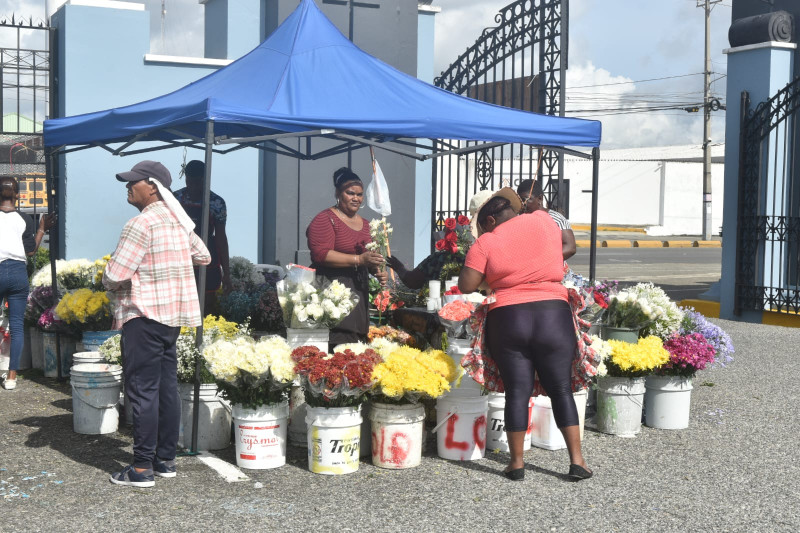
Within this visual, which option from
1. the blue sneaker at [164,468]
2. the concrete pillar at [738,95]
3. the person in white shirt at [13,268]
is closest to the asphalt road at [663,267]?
the concrete pillar at [738,95]

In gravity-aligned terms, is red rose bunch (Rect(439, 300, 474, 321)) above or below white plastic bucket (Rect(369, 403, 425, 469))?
above

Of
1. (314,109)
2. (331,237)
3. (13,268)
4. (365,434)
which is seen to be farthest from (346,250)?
(13,268)

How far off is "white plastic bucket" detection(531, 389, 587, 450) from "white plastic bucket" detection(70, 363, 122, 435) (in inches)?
122

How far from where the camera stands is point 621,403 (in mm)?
7246

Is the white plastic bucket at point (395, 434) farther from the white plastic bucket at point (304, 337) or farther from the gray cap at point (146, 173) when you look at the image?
the gray cap at point (146, 173)

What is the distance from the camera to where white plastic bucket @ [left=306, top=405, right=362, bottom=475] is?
6121mm

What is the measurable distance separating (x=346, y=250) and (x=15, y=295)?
3263mm

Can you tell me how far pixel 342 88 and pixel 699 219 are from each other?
5350 centimetres

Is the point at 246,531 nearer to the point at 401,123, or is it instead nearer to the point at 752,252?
the point at 401,123

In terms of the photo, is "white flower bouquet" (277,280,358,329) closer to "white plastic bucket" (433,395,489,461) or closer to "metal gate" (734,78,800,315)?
"white plastic bucket" (433,395,489,461)

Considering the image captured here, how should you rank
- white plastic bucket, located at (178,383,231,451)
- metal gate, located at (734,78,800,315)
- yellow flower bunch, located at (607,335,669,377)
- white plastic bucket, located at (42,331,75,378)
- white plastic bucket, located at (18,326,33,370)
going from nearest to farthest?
1. white plastic bucket, located at (178,383,231,451)
2. yellow flower bunch, located at (607,335,669,377)
3. white plastic bucket, located at (42,331,75,378)
4. white plastic bucket, located at (18,326,33,370)
5. metal gate, located at (734,78,800,315)

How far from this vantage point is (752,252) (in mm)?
13258

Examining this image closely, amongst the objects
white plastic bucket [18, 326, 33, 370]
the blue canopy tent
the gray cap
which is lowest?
white plastic bucket [18, 326, 33, 370]

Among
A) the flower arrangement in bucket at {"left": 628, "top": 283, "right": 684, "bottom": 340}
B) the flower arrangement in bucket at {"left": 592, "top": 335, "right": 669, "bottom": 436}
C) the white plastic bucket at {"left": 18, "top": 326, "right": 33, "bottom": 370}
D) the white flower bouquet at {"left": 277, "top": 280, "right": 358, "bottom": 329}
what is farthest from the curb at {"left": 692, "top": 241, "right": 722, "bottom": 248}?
the white flower bouquet at {"left": 277, "top": 280, "right": 358, "bottom": 329}
